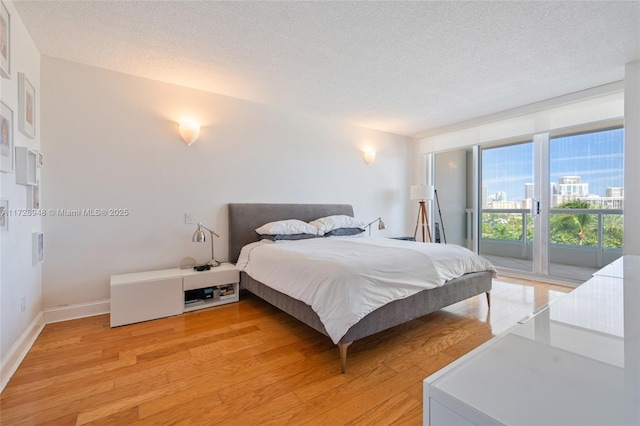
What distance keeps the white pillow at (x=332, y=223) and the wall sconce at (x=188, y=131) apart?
1.80 metres

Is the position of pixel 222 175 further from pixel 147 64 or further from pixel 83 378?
pixel 83 378

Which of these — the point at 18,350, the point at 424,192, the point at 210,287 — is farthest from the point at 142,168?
the point at 424,192

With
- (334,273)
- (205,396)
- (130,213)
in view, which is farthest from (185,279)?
(334,273)

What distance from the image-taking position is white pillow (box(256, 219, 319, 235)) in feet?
11.0

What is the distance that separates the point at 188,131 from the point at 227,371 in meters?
2.53

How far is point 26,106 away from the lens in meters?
2.18

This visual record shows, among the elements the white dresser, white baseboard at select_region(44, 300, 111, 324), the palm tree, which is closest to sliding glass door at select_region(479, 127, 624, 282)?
the palm tree

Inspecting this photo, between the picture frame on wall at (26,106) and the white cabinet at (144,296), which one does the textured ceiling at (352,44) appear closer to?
the picture frame on wall at (26,106)

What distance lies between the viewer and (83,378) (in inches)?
69.4

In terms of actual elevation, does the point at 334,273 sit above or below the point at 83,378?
above

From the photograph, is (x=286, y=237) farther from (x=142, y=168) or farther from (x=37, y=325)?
(x=37, y=325)

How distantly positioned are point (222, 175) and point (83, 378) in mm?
2303

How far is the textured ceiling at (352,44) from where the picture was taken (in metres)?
2.04

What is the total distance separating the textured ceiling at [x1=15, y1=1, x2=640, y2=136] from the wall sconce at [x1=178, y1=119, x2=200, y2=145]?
1.47 feet
